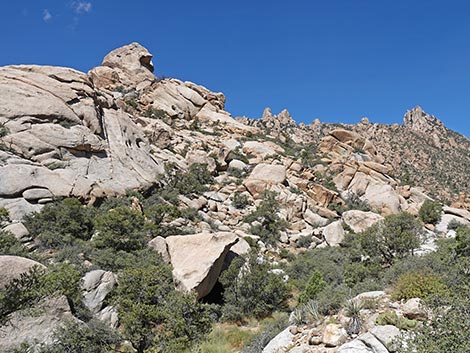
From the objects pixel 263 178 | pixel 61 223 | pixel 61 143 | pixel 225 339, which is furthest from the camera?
pixel 263 178

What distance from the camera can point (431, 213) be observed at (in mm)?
29203

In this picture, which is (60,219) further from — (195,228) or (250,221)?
(250,221)

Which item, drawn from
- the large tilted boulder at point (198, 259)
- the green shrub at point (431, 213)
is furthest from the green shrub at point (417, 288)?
the green shrub at point (431, 213)

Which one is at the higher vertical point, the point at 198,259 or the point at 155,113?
the point at 155,113

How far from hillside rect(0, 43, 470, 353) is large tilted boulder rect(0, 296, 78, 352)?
36 millimetres

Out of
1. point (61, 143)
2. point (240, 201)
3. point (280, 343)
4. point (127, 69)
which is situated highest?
point (127, 69)

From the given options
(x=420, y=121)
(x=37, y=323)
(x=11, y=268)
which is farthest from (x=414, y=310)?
(x=420, y=121)

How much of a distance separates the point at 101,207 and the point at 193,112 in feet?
95.9

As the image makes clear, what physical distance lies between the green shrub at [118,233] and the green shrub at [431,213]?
23495 mm

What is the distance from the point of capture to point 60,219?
17.0 metres

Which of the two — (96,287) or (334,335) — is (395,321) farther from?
(96,287)

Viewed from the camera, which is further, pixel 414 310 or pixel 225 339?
pixel 225 339

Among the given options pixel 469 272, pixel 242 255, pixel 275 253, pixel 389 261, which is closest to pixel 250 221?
pixel 275 253

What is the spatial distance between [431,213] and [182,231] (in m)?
21.3
